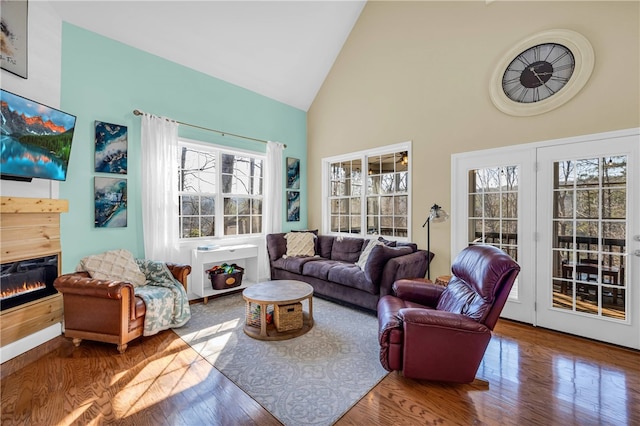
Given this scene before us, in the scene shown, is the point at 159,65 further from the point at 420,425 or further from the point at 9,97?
the point at 420,425

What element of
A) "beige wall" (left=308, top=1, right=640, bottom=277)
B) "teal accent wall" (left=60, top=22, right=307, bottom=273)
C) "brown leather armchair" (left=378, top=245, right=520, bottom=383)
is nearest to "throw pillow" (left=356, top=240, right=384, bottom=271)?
"beige wall" (left=308, top=1, right=640, bottom=277)

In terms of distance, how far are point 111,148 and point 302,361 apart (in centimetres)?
318

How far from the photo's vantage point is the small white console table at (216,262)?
12.5 ft

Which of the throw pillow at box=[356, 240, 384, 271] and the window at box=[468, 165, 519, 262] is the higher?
the window at box=[468, 165, 519, 262]

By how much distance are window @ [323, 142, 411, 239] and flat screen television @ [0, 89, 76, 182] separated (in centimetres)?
365

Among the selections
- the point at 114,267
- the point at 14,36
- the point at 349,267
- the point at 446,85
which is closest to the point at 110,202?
the point at 114,267

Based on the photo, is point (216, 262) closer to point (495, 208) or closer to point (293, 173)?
point (293, 173)

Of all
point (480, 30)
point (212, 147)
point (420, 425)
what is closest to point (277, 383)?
point (420, 425)

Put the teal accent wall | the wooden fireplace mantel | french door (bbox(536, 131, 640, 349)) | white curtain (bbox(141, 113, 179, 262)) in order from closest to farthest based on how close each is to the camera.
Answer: the wooden fireplace mantel → french door (bbox(536, 131, 640, 349)) → the teal accent wall → white curtain (bbox(141, 113, 179, 262))

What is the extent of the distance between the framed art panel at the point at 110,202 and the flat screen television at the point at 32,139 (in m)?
0.45

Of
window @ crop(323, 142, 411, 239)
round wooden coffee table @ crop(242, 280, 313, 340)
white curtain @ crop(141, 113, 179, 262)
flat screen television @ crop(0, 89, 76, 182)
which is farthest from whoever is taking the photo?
window @ crop(323, 142, 411, 239)

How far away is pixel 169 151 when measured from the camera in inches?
144

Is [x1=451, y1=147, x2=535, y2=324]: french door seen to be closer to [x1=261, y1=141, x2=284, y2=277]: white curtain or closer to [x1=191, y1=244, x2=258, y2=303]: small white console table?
[x1=261, y1=141, x2=284, y2=277]: white curtain

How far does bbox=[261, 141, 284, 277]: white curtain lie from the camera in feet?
15.9
